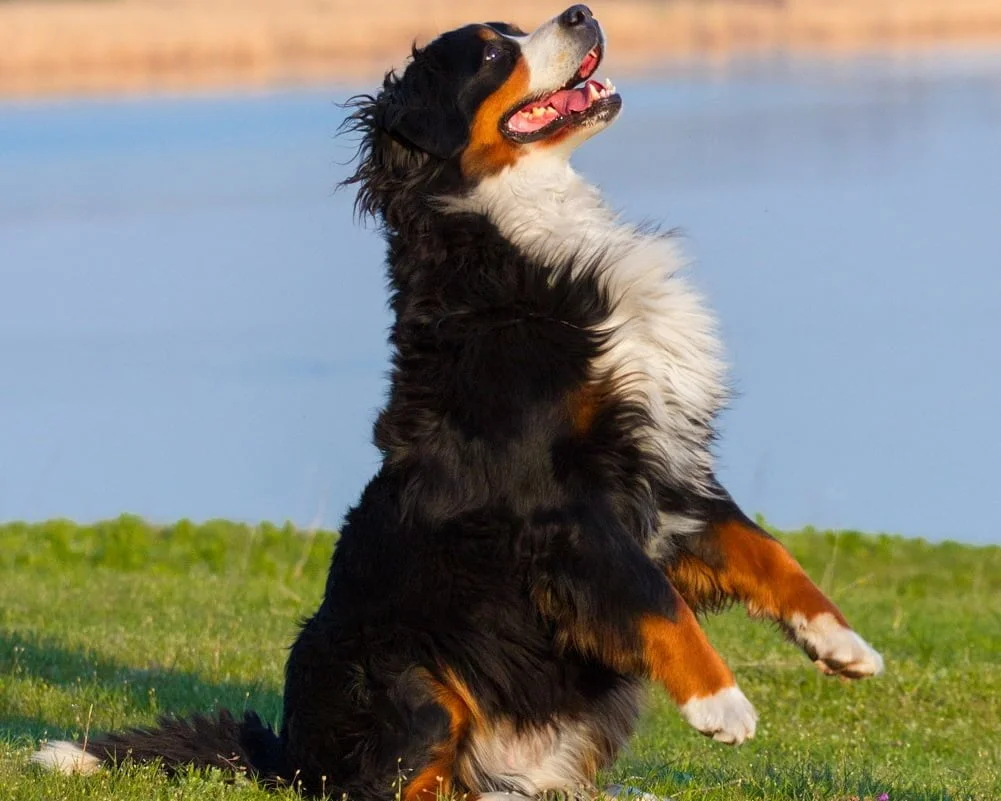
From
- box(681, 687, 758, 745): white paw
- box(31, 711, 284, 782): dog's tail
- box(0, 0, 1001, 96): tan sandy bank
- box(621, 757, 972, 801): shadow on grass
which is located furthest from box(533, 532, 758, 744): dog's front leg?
box(0, 0, 1001, 96): tan sandy bank

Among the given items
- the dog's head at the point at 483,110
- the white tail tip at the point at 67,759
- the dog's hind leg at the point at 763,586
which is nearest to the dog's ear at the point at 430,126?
the dog's head at the point at 483,110

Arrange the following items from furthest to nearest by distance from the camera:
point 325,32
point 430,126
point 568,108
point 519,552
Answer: point 325,32, point 568,108, point 430,126, point 519,552

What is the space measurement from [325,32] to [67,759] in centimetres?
2783

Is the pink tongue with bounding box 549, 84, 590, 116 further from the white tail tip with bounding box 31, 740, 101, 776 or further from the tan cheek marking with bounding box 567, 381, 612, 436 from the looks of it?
the white tail tip with bounding box 31, 740, 101, 776

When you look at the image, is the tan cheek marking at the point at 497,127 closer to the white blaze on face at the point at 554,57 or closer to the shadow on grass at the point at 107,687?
the white blaze on face at the point at 554,57

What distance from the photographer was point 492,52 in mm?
5645

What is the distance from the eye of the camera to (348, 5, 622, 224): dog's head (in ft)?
18.1

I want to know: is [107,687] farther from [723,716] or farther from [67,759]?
[723,716]

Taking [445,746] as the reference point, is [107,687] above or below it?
below

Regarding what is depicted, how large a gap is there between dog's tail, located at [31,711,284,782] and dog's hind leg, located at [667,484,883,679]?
1.47 m

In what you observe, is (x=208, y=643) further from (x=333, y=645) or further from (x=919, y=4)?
(x=919, y=4)

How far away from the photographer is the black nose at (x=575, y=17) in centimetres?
559

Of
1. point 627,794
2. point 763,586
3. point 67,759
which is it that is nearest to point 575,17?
point 763,586

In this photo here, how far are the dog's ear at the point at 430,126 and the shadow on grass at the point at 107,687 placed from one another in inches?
107
